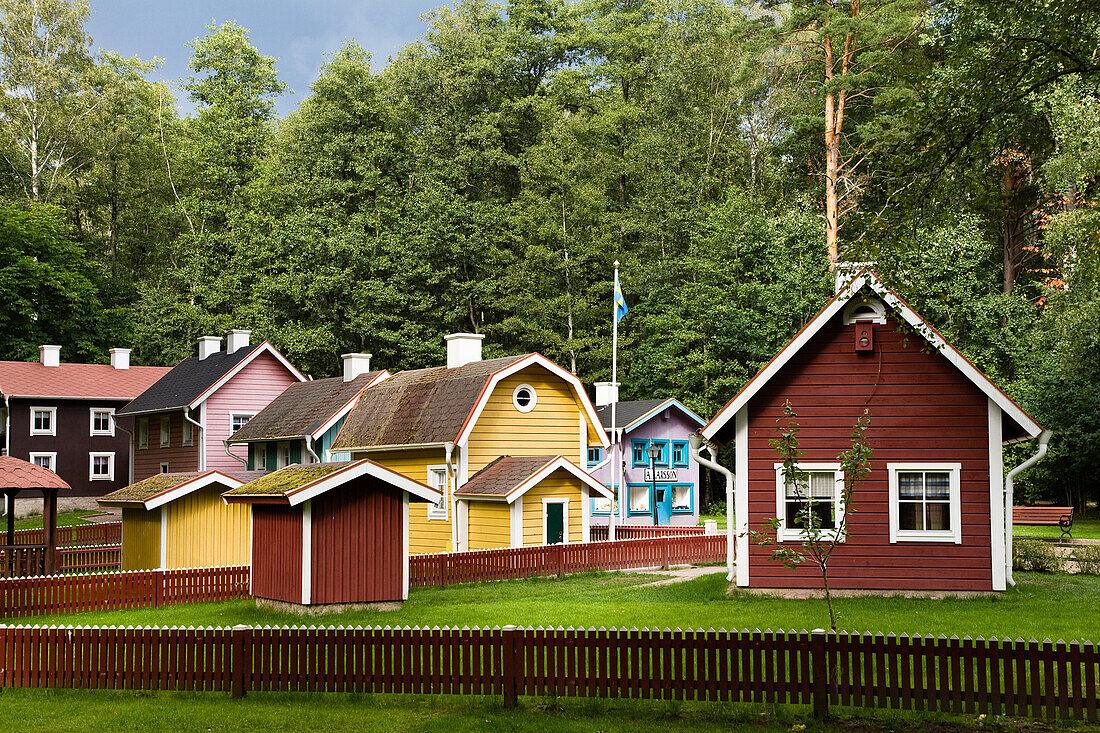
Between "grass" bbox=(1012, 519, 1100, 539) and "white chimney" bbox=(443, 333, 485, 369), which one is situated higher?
"white chimney" bbox=(443, 333, 485, 369)

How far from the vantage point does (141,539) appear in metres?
24.9

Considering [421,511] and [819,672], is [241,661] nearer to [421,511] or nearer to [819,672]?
[819,672]

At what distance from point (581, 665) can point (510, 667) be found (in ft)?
2.83

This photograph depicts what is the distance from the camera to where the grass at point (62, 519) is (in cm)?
4175

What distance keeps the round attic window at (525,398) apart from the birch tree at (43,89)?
150ft

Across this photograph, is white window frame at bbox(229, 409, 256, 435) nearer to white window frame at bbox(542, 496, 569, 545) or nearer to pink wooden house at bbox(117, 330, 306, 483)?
pink wooden house at bbox(117, 330, 306, 483)

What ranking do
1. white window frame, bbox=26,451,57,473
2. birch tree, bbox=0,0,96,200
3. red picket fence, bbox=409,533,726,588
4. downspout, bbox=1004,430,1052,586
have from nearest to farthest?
downspout, bbox=1004,430,1052,586 < red picket fence, bbox=409,533,726,588 < white window frame, bbox=26,451,57,473 < birch tree, bbox=0,0,96,200

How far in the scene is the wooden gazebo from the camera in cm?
2369

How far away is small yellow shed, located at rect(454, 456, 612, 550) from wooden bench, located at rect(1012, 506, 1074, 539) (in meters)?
16.4

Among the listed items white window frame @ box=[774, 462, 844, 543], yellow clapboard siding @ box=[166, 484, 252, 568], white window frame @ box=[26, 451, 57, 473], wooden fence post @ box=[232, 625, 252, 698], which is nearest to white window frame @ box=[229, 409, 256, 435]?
white window frame @ box=[26, 451, 57, 473]

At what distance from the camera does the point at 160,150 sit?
2830 inches

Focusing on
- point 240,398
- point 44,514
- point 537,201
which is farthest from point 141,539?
point 537,201

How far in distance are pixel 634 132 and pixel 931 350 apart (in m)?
42.9

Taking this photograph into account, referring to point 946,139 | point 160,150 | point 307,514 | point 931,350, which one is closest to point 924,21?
point 931,350
